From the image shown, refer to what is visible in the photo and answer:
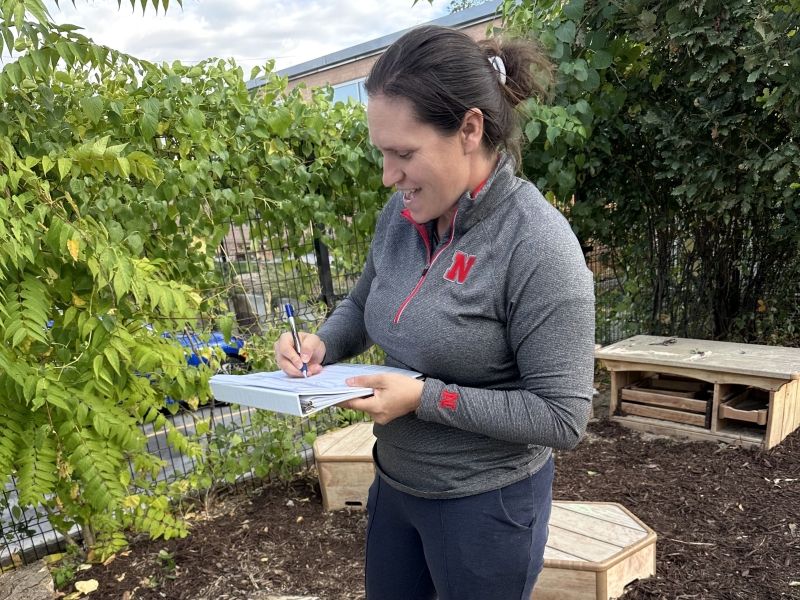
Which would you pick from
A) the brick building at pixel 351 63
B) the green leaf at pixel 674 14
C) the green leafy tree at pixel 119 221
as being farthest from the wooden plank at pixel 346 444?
the brick building at pixel 351 63

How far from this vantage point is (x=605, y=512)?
9.50 ft

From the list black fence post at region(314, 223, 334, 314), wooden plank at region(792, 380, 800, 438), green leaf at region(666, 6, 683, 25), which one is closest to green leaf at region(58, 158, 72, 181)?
black fence post at region(314, 223, 334, 314)

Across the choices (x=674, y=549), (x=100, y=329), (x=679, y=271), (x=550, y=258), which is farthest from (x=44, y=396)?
(x=679, y=271)

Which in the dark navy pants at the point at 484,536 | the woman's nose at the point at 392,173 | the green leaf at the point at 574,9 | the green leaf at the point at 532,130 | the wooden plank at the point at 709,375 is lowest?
the wooden plank at the point at 709,375

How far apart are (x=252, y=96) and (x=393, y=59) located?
2.55 meters

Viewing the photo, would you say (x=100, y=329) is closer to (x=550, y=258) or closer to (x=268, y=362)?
(x=268, y=362)

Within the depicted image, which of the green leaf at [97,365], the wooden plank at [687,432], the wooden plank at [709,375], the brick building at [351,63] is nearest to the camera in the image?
the green leaf at [97,365]

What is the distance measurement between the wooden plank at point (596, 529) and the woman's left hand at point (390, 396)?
Result: 1.82 m

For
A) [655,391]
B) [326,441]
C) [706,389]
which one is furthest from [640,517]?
[326,441]

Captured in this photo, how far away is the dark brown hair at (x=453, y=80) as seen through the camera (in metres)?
1.23

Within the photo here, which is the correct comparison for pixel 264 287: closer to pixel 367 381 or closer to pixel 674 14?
pixel 367 381

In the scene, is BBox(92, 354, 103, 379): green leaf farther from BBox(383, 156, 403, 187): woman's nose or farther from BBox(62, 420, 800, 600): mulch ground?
BBox(383, 156, 403, 187): woman's nose

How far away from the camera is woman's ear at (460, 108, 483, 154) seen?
125 centimetres

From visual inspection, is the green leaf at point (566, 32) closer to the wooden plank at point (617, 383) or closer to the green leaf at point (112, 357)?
the wooden plank at point (617, 383)
